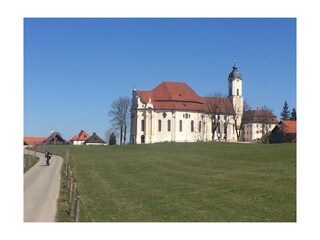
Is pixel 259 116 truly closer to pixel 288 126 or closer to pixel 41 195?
pixel 288 126

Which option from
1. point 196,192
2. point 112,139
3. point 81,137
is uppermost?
point 81,137

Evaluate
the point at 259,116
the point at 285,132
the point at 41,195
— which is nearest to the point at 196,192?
the point at 41,195

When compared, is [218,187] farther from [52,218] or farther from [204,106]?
[204,106]

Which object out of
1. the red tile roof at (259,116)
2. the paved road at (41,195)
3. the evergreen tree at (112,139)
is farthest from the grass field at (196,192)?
the red tile roof at (259,116)

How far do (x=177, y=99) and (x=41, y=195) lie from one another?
44.8 m

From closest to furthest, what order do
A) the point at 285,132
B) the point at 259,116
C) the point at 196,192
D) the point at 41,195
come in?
the point at 41,195
the point at 196,192
the point at 285,132
the point at 259,116

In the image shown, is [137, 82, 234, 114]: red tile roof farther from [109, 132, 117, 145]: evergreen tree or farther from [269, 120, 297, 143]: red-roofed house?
[269, 120, 297, 143]: red-roofed house

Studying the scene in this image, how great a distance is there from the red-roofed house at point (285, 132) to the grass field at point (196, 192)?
59.3 feet

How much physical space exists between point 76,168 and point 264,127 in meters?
37.2

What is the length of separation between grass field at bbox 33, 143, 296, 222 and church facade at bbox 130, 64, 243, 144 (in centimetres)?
3374

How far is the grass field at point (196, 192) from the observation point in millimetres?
12508

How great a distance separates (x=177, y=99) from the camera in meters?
Result: 60.1
